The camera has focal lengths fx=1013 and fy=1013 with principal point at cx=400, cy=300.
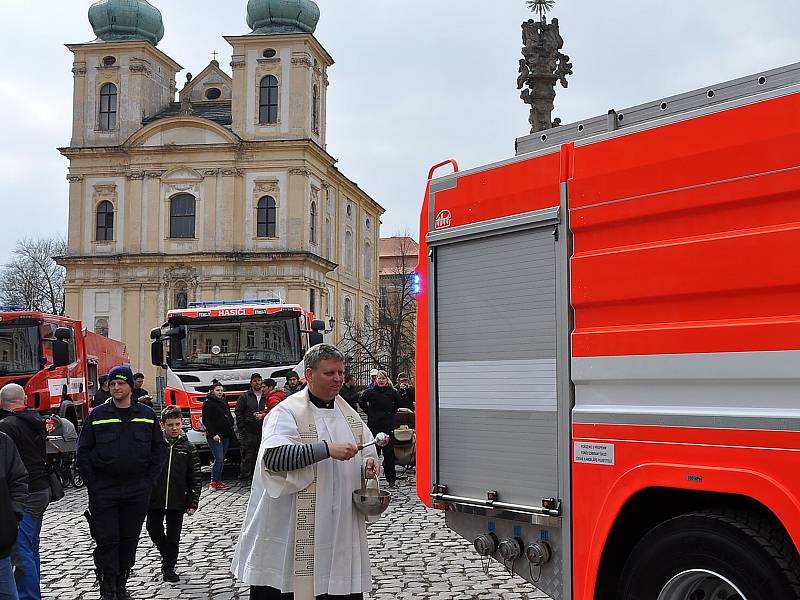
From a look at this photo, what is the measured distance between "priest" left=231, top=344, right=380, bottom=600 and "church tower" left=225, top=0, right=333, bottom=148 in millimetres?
56995

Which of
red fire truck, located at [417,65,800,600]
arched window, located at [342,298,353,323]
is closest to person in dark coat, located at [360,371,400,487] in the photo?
red fire truck, located at [417,65,800,600]

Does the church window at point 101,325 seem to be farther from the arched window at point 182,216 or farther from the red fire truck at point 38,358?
the red fire truck at point 38,358

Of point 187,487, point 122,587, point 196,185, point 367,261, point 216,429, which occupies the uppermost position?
point 196,185

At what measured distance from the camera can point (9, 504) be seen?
629cm

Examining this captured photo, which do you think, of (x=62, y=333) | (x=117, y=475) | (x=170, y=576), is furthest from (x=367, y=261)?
(x=117, y=475)

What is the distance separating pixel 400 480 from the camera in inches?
701

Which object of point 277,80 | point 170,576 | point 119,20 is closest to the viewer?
point 170,576

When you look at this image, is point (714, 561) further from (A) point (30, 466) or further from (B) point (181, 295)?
(B) point (181, 295)

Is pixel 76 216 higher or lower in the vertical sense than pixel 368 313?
higher

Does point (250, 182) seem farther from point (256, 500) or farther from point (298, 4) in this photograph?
point (256, 500)

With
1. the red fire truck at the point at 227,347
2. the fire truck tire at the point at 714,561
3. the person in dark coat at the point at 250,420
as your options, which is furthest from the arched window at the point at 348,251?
the fire truck tire at the point at 714,561

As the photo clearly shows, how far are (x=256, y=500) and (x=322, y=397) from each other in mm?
681

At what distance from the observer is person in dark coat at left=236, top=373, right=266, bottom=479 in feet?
57.3

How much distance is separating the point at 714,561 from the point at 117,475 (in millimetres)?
5365
